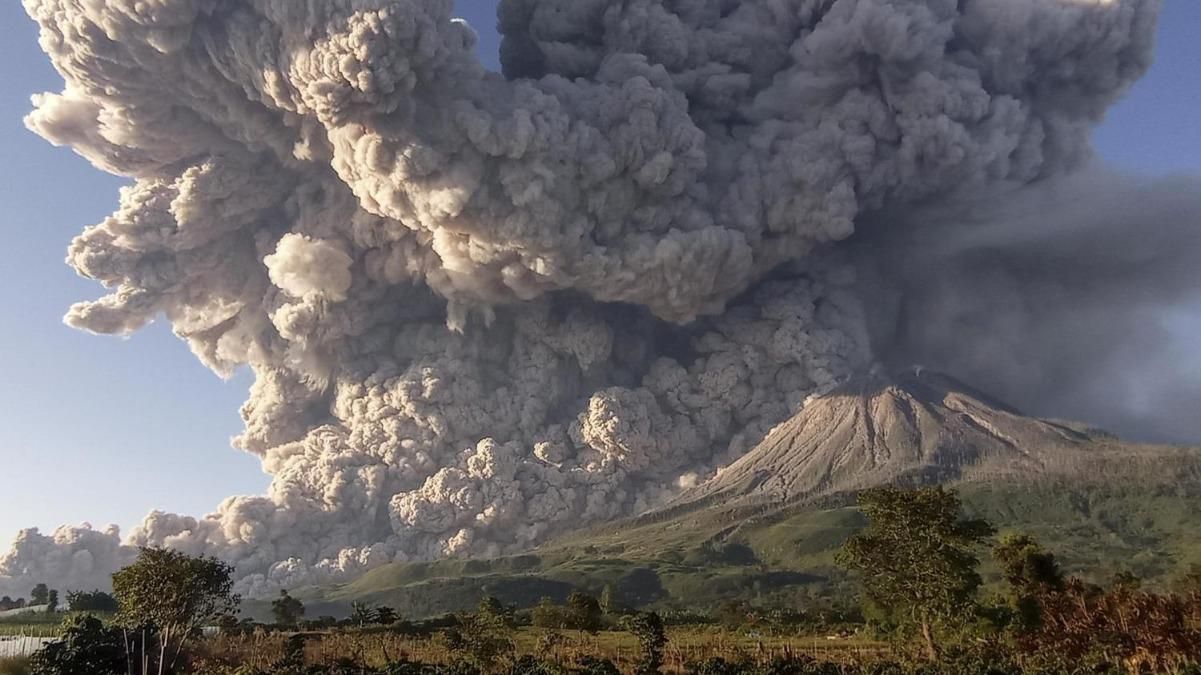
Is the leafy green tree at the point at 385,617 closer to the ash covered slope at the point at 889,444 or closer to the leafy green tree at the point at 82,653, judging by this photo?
the leafy green tree at the point at 82,653

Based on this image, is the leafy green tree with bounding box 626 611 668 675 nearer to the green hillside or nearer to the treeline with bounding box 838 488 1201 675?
the treeline with bounding box 838 488 1201 675

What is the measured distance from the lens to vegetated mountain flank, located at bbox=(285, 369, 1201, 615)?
60.6 metres

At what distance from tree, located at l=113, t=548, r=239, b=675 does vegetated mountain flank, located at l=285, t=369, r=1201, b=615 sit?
33595 mm

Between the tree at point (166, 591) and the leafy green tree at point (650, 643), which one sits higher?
the tree at point (166, 591)

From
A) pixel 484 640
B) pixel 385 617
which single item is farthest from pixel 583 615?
pixel 385 617

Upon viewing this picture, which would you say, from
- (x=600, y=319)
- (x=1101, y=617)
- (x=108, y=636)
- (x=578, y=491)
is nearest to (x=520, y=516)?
(x=578, y=491)

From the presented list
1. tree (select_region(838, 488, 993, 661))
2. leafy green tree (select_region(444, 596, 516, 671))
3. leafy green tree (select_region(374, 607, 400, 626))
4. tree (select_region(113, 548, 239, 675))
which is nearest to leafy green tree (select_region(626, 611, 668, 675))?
leafy green tree (select_region(444, 596, 516, 671))

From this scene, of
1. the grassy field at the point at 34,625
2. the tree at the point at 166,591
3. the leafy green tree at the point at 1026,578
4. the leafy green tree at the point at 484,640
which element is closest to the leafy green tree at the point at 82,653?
the tree at the point at 166,591

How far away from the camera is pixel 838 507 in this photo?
245ft

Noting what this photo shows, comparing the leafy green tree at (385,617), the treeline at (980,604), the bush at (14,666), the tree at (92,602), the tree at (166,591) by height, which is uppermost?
the tree at (92,602)

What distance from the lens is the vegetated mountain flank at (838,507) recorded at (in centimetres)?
6062

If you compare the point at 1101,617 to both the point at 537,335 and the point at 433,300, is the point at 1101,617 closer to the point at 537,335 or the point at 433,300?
the point at 537,335

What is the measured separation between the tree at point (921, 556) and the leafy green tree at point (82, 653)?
19516 mm

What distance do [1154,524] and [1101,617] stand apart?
167 ft
